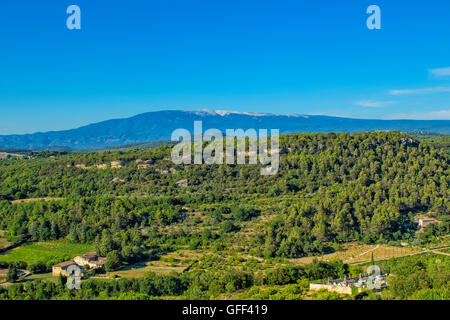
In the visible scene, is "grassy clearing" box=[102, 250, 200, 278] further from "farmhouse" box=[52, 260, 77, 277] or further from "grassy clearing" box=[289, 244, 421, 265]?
"grassy clearing" box=[289, 244, 421, 265]

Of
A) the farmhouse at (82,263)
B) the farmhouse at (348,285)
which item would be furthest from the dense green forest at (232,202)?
the farmhouse at (348,285)

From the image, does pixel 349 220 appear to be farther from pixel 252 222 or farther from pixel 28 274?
pixel 28 274

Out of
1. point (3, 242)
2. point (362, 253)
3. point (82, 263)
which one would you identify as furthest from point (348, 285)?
point (3, 242)

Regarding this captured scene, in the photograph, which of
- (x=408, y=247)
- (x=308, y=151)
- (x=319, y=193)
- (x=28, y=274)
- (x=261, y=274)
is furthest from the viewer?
(x=308, y=151)

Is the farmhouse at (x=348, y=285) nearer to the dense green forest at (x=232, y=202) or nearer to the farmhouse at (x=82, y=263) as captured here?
the dense green forest at (x=232, y=202)

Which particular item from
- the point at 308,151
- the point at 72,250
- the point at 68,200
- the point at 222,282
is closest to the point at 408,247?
the point at 222,282

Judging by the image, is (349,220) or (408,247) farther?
(349,220)

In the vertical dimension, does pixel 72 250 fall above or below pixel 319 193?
below

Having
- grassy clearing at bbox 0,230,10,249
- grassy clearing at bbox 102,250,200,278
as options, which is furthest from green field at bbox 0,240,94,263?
grassy clearing at bbox 102,250,200,278
